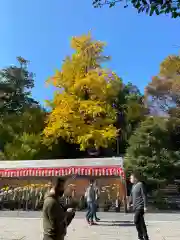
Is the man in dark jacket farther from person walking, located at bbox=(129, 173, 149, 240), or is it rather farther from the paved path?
the paved path

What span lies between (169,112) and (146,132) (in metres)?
13.3

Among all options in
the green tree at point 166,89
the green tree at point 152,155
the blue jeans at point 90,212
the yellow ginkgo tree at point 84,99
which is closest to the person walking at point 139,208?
the blue jeans at point 90,212

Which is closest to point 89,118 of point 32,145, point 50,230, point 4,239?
point 32,145

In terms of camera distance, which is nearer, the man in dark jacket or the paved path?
the man in dark jacket

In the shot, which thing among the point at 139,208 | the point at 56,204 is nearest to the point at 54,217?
the point at 56,204

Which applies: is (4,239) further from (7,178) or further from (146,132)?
(146,132)

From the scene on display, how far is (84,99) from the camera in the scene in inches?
1256

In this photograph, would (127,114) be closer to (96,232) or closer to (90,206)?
(90,206)

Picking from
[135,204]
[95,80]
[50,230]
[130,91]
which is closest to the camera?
[50,230]

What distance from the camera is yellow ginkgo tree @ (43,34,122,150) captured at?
3039 centimetres

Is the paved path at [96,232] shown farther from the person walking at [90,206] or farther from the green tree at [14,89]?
the green tree at [14,89]

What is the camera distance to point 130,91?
53625 millimetres

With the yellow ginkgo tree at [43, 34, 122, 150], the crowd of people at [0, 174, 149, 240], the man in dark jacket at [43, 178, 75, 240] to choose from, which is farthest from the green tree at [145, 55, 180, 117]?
the man in dark jacket at [43, 178, 75, 240]

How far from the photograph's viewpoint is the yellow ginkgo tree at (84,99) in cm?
3039
